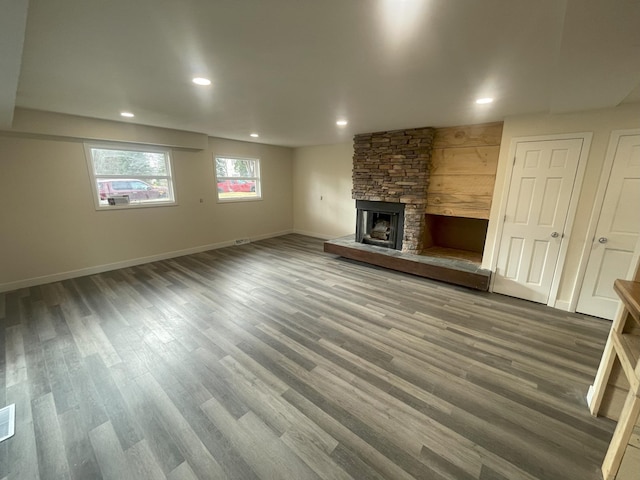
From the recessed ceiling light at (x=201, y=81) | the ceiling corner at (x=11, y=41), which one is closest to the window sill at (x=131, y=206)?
the ceiling corner at (x=11, y=41)

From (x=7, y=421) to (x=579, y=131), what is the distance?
18.8 feet

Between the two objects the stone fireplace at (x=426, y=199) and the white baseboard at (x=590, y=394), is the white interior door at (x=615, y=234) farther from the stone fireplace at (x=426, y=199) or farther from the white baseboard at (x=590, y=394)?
the white baseboard at (x=590, y=394)

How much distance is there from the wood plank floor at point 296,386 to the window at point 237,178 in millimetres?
3119

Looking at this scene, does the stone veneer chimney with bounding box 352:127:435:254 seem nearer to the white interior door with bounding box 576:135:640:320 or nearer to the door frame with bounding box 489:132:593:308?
the door frame with bounding box 489:132:593:308

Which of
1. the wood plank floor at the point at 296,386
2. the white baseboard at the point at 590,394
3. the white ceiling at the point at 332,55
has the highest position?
the white ceiling at the point at 332,55

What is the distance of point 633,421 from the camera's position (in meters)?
1.23

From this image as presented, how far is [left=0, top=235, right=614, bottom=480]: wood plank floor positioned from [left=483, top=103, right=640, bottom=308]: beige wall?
2.17 ft

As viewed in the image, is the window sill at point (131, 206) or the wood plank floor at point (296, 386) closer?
the wood plank floor at point (296, 386)

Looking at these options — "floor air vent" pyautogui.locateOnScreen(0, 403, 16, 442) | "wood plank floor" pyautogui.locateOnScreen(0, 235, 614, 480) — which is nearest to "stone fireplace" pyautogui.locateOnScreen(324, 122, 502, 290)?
"wood plank floor" pyautogui.locateOnScreen(0, 235, 614, 480)

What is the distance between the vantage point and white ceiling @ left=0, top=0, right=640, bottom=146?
126cm

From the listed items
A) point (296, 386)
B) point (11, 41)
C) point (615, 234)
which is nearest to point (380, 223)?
point (615, 234)

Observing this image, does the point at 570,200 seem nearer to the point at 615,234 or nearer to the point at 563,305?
the point at 615,234

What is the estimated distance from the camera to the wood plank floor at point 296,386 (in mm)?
1412

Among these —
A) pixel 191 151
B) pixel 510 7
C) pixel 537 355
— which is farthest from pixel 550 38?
pixel 191 151
